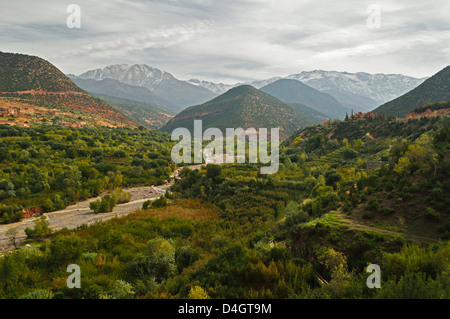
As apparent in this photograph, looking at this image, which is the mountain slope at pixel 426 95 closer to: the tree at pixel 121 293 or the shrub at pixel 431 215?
the shrub at pixel 431 215

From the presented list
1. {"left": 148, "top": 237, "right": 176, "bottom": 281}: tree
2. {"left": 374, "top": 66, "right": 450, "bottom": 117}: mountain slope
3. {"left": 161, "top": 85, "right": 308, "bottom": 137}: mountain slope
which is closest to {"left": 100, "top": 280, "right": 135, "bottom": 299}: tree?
{"left": 148, "top": 237, "right": 176, "bottom": 281}: tree

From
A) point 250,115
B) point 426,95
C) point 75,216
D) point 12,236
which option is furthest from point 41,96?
point 426,95

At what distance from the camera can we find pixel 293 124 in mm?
167250

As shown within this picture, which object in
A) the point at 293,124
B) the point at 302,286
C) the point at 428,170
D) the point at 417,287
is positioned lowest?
the point at 302,286

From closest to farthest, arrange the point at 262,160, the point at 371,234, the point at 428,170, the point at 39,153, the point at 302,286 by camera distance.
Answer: the point at 302,286, the point at 371,234, the point at 428,170, the point at 39,153, the point at 262,160

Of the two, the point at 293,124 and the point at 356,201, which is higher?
the point at 293,124

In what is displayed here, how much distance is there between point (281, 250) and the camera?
15961 mm

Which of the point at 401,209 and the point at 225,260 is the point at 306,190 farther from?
the point at 225,260

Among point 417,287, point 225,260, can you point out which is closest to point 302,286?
point 417,287

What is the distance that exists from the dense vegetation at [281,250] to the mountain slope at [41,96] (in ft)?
267

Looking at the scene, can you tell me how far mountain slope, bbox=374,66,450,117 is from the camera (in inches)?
3702

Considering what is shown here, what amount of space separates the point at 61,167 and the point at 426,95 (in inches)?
4842
